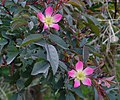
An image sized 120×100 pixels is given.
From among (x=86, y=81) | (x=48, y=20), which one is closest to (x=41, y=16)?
(x=48, y=20)

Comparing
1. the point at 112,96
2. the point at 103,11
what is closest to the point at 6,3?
the point at 112,96

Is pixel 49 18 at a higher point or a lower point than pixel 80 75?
higher

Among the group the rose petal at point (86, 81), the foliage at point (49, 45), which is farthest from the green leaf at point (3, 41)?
the rose petal at point (86, 81)

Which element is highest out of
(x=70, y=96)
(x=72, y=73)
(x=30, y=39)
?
(x=30, y=39)

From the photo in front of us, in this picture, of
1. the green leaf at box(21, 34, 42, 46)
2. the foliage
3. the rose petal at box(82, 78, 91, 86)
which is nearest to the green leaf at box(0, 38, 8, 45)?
the foliage

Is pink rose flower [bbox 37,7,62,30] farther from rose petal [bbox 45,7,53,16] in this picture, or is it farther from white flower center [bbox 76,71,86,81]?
white flower center [bbox 76,71,86,81]

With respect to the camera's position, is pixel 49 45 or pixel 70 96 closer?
pixel 49 45

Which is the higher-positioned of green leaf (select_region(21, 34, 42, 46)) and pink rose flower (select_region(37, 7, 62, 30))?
pink rose flower (select_region(37, 7, 62, 30))

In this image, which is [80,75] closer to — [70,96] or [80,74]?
[80,74]

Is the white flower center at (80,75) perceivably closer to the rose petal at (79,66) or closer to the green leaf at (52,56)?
Result: the rose petal at (79,66)

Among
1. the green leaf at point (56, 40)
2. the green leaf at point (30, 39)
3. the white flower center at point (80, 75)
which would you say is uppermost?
the green leaf at point (30, 39)
